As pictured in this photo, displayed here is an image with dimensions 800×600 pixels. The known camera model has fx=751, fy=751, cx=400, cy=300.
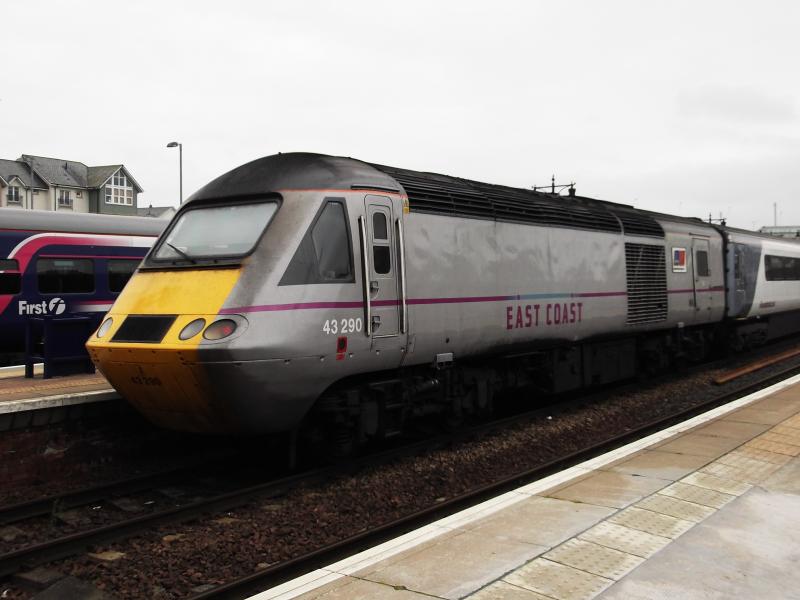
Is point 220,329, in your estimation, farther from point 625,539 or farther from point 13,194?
point 13,194

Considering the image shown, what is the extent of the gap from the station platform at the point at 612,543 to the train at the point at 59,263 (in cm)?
1137

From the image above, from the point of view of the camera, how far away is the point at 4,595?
562cm

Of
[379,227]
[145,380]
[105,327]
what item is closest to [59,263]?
[105,327]

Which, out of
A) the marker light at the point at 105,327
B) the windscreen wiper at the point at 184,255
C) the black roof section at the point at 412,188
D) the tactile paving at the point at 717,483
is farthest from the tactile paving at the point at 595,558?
the marker light at the point at 105,327

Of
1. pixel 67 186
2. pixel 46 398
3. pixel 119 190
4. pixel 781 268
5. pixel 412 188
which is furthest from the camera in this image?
pixel 119 190

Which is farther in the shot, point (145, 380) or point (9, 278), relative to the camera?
point (9, 278)

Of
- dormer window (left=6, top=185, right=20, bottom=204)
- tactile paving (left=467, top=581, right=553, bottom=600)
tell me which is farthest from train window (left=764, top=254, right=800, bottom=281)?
dormer window (left=6, top=185, right=20, bottom=204)

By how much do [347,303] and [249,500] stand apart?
2246 mm

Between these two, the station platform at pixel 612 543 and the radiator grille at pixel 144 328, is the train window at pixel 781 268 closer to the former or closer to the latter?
the station platform at pixel 612 543

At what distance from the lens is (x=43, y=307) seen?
593 inches

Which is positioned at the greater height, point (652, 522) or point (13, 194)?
point (13, 194)

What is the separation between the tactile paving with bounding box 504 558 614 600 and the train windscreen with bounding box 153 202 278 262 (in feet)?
13.5

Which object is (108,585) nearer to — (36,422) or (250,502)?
(250,502)

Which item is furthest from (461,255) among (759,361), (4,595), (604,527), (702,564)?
(759,361)
